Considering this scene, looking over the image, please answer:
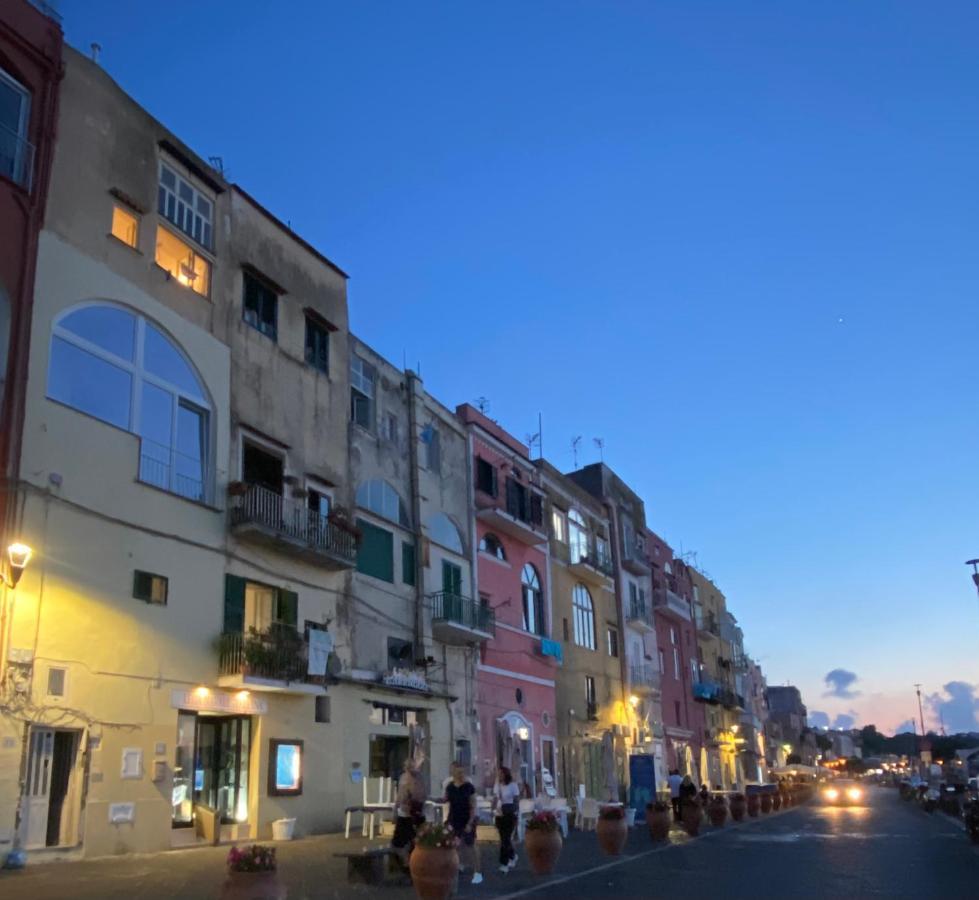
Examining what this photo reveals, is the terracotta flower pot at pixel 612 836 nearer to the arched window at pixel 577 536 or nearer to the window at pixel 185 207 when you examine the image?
the window at pixel 185 207

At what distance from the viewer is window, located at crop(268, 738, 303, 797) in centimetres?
2116

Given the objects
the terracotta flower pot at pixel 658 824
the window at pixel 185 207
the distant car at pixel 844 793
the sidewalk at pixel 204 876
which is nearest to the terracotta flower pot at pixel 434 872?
the sidewalk at pixel 204 876

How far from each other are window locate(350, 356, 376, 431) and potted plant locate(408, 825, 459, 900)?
17.1 meters

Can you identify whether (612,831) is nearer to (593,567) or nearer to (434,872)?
(434,872)

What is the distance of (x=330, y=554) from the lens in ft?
76.7

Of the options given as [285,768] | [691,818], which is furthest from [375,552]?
[691,818]

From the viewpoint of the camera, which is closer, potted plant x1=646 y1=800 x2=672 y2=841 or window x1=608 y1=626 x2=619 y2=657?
potted plant x1=646 y1=800 x2=672 y2=841

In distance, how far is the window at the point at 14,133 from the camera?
1772 cm

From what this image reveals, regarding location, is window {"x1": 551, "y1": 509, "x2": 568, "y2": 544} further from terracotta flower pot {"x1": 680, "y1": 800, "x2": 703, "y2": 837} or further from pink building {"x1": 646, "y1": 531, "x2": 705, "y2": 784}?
terracotta flower pot {"x1": 680, "y1": 800, "x2": 703, "y2": 837}

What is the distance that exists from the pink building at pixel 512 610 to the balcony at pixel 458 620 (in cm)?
97

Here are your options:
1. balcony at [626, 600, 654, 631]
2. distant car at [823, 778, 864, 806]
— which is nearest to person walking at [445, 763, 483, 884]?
balcony at [626, 600, 654, 631]

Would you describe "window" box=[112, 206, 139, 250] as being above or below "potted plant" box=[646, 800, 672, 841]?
above

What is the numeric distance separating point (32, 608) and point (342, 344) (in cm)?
1239

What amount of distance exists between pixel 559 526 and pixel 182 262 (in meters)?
20.7
